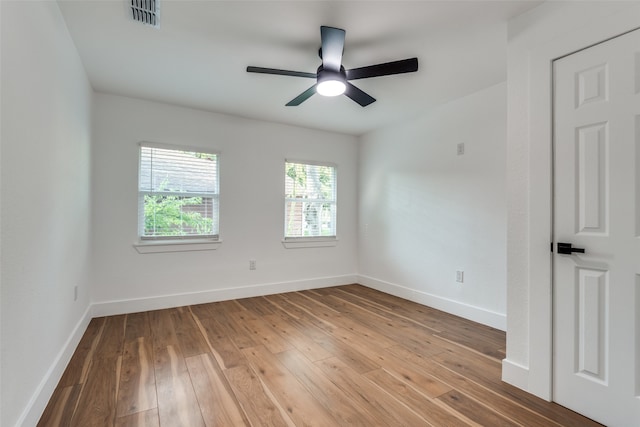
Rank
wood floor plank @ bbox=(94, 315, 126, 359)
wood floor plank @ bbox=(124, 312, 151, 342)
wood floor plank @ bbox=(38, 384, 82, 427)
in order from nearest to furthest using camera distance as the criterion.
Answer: wood floor plank @ bbox=(38, 384, 82, 427), wood floor plank @ bbox=(94, 315, 126, 359), wood floor plank @ bbox=(124, 312, 151, 342)

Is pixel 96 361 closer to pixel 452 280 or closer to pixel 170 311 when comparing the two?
pixel 170 311

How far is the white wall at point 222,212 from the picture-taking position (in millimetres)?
3303

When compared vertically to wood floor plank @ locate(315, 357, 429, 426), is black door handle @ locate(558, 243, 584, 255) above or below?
above

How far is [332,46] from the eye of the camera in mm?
1993

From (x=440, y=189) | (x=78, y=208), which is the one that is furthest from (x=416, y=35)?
(x=78, y=208)

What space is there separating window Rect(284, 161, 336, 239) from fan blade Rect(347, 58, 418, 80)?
228 centimetres

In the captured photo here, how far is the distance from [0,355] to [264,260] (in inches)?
120

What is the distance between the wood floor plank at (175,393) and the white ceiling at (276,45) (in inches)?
96.7

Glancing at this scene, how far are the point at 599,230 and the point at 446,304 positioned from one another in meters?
2.07

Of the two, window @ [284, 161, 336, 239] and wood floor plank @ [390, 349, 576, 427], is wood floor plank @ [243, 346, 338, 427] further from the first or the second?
window @ [284, 161, 336, 239]

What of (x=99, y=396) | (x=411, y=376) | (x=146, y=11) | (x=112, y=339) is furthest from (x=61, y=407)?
(x=146, y=11)

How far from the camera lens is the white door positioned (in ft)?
5.03

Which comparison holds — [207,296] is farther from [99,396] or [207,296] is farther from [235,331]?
[99,396]

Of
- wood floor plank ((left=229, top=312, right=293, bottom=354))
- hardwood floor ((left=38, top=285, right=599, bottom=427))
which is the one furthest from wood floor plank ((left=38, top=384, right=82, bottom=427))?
wood floor plank ((left=229, top=312, right=293, bottom=354))
